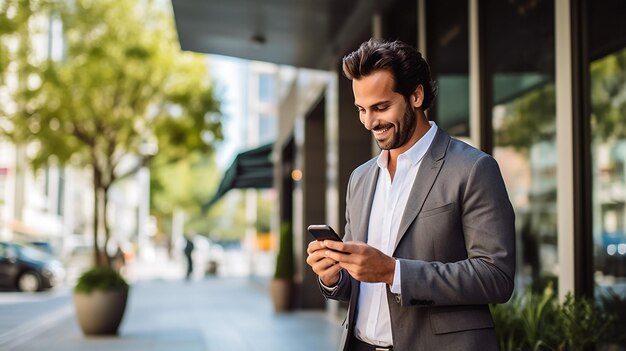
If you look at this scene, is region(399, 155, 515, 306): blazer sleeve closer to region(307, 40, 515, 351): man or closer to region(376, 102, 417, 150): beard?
region(307, 40, 515, 351): man

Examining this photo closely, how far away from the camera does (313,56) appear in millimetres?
13148

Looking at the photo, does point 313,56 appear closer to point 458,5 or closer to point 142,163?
point 458,5

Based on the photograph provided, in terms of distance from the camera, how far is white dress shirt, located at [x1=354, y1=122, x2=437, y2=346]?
229cm

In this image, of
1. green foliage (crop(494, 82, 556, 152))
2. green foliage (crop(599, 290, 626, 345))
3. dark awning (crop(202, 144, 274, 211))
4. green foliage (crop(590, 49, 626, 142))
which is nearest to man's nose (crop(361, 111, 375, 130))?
green foliage (crop(599, 290, 626, 345))

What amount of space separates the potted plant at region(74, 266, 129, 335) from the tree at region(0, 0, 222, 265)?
407 inches

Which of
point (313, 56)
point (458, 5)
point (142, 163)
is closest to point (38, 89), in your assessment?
point (142, 163)

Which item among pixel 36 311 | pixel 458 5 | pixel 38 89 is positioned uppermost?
pixel 38 89

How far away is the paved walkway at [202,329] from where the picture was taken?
1046cm

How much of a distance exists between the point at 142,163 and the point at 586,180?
2035 cm

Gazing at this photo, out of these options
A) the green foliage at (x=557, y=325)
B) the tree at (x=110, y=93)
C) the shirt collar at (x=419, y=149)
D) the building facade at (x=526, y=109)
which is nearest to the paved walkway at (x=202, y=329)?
the building facade at (x=526, y=109)

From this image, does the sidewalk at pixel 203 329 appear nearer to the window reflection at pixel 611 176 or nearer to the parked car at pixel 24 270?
the window reflection at pixel 611 176

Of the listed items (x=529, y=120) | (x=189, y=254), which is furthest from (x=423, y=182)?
(x=189, y=254)

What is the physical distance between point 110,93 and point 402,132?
22.4 m

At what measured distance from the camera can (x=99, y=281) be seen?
11469mm
